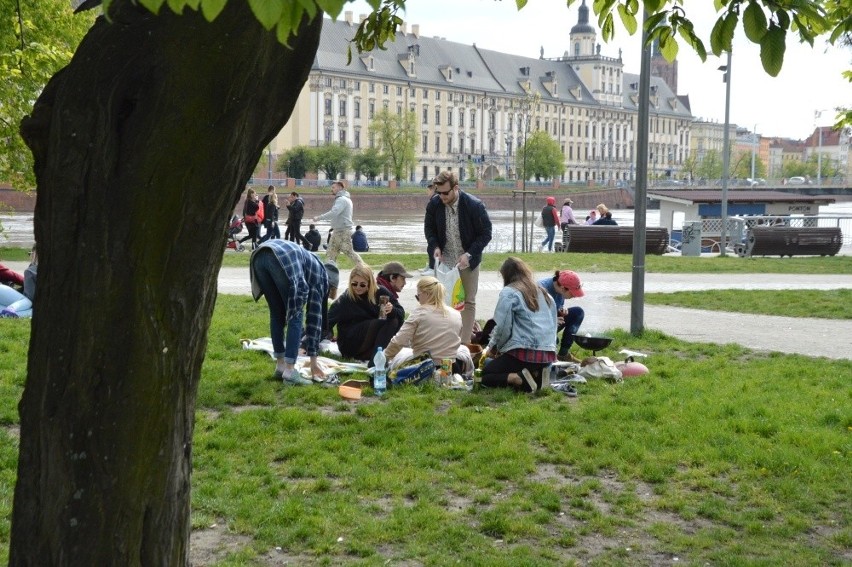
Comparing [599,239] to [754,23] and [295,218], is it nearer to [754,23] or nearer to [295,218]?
[295,218]

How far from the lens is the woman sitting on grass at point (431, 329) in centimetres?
912

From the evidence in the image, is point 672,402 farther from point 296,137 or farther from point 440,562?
point 296,137

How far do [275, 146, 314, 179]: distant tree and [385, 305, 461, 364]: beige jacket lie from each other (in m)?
92.5

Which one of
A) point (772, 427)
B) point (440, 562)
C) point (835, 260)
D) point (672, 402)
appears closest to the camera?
point (440, 562)

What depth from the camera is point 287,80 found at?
3629 millimetres

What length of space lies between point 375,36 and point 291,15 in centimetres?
530

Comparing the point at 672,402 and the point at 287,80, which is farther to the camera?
the point at 672,402

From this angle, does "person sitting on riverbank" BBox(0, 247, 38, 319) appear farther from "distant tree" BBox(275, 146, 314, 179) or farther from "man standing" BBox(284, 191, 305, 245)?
"distant tree" BBox(275, 146, 314, 179)

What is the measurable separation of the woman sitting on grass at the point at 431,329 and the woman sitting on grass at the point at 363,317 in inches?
28.3

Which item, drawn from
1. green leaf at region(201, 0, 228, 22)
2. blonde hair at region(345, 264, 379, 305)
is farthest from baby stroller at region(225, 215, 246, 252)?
green leaf at region(201, 0, 228, 22)

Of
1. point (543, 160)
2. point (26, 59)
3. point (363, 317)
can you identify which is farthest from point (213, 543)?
point (543, 160)

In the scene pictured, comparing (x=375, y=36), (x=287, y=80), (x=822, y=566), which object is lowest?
(x=822, y=566)

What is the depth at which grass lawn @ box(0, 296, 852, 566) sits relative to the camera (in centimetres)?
538

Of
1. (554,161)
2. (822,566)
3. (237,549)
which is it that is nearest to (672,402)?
(822,566)
